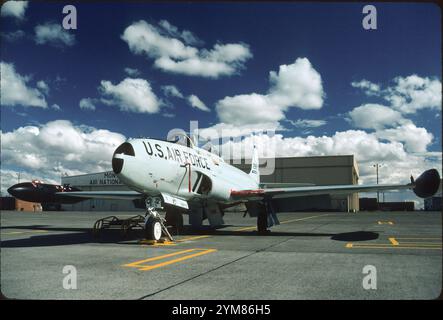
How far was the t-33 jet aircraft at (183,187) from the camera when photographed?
488 inches

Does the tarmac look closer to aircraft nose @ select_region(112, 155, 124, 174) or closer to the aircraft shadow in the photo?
the aircraft shadow

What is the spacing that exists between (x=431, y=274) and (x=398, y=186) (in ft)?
25.3

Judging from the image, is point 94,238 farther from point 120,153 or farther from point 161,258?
point 161,258

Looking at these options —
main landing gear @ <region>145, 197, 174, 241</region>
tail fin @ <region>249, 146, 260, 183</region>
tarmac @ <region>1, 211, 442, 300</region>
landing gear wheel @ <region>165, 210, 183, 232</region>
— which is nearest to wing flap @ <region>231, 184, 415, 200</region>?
landing gear wheel @ <region>165, 210, 183, 232</region>

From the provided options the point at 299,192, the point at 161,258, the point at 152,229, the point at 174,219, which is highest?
the point at 299,192

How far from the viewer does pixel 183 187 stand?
1487 cm

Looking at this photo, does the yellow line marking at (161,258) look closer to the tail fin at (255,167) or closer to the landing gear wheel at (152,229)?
the landing gear wheel at (152,229)

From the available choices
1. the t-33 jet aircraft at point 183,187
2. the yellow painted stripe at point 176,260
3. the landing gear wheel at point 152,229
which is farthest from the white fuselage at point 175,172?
the yellow painted stripe at point 176,260

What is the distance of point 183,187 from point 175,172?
3.14 ft

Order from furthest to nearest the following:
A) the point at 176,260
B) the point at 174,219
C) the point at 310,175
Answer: the point at 310,175
the point at 174,219
the point at 176,260

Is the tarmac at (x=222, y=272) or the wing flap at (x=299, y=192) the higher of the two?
the wing flap at (x=299, y=192)

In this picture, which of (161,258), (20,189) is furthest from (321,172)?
(161,258)
